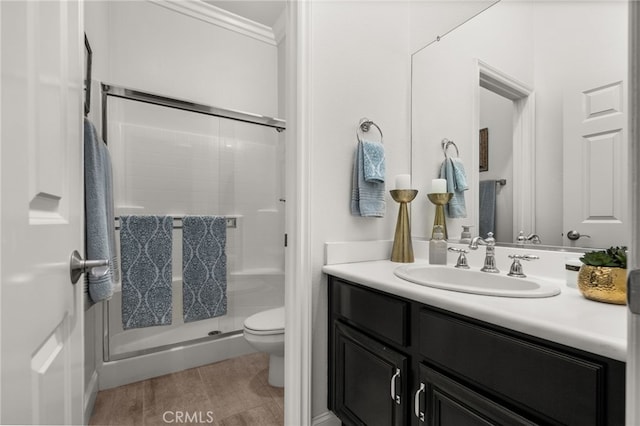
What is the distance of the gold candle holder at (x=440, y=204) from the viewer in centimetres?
153

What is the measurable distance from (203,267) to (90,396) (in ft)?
2.88

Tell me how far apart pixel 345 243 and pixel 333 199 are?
214 millimetres

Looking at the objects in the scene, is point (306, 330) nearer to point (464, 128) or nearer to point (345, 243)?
point (345, 243)

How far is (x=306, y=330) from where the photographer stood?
1.34 m

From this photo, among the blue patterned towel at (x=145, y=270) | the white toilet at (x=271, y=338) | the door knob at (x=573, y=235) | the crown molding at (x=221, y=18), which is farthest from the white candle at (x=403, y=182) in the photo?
the crown molding at (x=221, y=18)

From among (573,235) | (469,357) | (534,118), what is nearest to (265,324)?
(469,357)

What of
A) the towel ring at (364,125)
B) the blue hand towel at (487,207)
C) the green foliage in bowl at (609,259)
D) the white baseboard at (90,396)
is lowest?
the white baseboard at (90,396)

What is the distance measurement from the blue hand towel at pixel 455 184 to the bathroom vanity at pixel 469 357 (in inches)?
20.3

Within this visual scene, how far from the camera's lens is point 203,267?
215cm

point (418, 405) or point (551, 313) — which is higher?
point (551, 313)

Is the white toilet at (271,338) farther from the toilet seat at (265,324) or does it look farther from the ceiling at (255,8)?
the ceiling at (255,8)

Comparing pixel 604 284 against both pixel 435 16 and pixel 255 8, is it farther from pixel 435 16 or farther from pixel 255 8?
pixel 255 8

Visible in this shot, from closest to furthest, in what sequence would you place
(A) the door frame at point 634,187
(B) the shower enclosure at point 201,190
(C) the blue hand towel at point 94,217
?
(A) the door frame at point 634,187, (C) the blue hand towel at point 94,217, (B) the shower enclosure at point 201,190

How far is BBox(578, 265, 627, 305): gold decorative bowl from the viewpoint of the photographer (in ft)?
2.60
